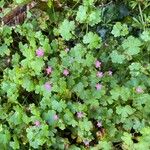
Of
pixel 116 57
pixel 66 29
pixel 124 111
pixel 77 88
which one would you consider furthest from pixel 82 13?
pixel 124 111

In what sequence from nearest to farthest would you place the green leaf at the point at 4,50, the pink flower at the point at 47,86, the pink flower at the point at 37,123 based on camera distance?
the pink flower at the point at 37,123
the pink flower at the point at 47,86
the green leaf at the point at 4,50

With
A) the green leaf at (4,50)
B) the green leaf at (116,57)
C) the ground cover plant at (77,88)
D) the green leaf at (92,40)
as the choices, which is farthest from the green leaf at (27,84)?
the green leaf at (116,57)

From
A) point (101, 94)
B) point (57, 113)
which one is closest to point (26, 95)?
point (57, 113)

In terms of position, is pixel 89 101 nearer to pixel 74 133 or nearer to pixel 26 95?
pixel 74 133

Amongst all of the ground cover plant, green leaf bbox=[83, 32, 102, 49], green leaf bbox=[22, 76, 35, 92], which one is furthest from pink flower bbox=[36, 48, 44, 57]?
green leaf bbox=[83, 32, 102, 49]

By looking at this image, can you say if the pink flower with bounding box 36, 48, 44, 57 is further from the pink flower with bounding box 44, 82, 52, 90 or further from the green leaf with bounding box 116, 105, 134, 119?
the green leaf with bounding box 116, 105, 134, 119

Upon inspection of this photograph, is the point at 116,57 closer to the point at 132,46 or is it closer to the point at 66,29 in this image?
the point at 132,46

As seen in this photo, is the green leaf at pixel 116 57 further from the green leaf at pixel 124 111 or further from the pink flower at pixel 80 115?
the pink flower at pixel 80 115
